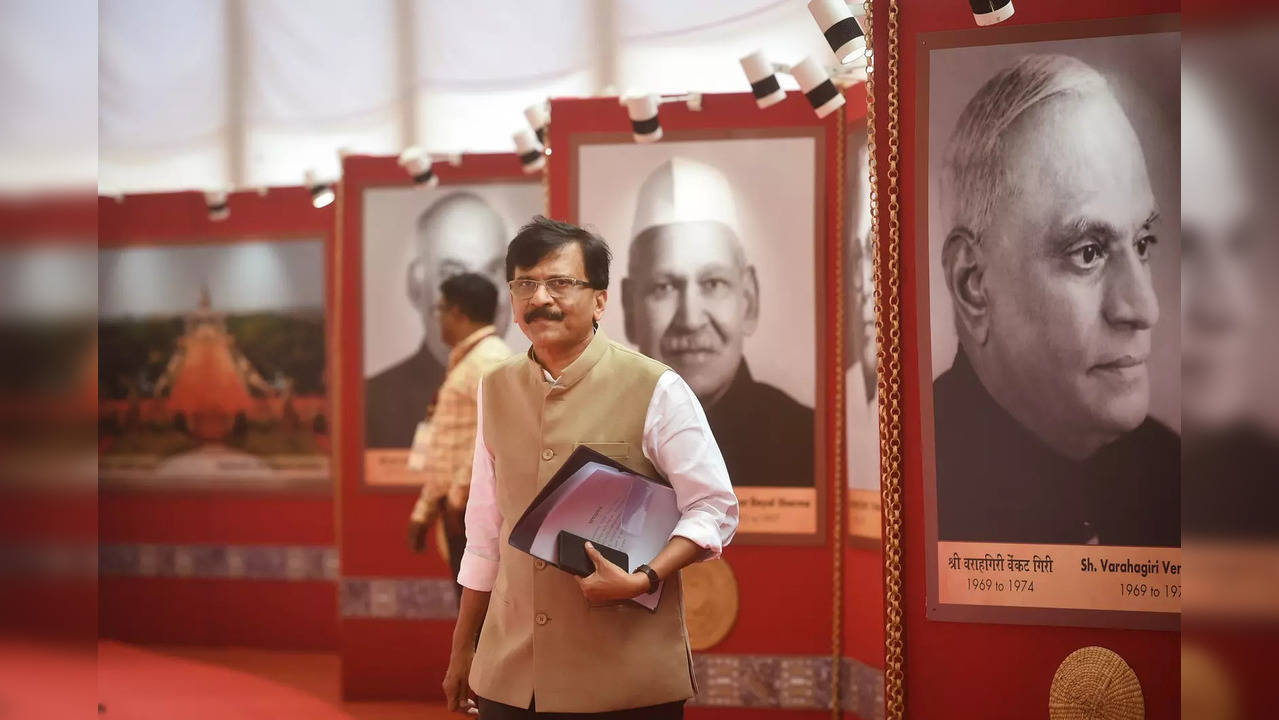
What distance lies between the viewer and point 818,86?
426 centimetres

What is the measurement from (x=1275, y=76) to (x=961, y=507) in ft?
5.96

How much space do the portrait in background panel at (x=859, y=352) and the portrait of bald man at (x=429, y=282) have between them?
2.55 metres

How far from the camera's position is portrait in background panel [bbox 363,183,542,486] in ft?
22.2

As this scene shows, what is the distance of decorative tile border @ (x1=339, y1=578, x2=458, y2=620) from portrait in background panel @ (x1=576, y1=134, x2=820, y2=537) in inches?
95.8

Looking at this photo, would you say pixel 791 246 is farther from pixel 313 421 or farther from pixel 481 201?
pixel 313 421

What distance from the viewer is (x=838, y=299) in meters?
4.83

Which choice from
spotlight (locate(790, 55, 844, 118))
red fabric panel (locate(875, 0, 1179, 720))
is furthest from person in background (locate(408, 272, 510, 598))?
red fabric panel (locate(875, 0, 1179, 720))

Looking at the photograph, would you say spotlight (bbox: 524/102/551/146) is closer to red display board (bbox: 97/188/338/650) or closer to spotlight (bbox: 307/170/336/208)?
spotlight (bbox: 307/170/336/208)

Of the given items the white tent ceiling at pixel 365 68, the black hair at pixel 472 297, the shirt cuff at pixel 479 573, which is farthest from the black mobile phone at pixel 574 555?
the white tent ceiling at pixel 365 68

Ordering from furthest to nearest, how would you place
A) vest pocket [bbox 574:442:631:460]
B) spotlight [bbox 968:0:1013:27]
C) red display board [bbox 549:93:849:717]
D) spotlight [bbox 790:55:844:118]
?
red display board [bbox 549:93:849:717]
spotlight [bbox 790:55:844:118]
spotlight [bbox 968:0:1013:27]
vest pocket [bbox 574:442:631:460]

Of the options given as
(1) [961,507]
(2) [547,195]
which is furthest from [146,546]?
(1) [961,507]

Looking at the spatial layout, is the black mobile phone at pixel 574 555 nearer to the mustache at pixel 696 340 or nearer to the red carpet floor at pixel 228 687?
the mustache at pixel 696 340

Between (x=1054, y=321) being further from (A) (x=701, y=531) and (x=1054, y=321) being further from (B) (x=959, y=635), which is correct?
(A) (x=701, y=531)

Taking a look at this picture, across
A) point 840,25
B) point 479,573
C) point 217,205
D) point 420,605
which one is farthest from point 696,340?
point 217,205
